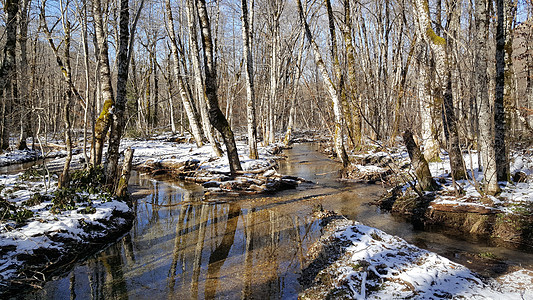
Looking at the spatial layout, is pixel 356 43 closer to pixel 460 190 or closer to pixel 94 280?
pixel 460 190

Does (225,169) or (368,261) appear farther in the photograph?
(225,169)

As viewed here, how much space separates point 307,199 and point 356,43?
19.8 metres

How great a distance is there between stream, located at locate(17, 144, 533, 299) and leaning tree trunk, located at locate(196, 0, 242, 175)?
1828 millimetres

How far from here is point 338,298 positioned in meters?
3.57

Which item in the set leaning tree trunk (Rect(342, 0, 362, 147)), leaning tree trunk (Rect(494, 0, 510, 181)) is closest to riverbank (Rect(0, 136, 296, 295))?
leaning tree trunk (Rect(494, 0, 510, 181))

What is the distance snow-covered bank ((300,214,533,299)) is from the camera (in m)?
3.48

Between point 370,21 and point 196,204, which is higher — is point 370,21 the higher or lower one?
the higher one

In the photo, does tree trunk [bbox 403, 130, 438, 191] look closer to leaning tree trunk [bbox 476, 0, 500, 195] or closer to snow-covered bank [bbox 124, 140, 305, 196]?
leaning tree trunk [bbox 476, 0, 500, 195]

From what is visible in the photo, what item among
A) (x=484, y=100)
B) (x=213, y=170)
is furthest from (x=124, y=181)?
(x=484, y=100)

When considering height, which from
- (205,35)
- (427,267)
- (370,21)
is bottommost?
(427,267)

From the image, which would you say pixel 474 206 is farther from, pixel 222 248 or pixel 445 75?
pixel 222 248

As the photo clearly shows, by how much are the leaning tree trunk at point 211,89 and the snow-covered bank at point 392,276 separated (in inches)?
236

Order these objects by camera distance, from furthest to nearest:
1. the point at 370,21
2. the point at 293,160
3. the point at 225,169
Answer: the point at 370,21 → the point at 293,160 → the point at 225,169

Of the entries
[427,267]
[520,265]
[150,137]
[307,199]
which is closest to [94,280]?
[427,267]
